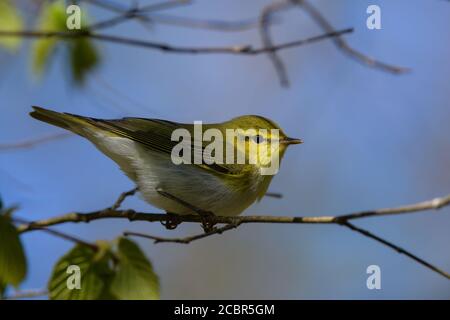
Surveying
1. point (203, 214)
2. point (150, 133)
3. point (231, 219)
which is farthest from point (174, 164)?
point (231, 219)

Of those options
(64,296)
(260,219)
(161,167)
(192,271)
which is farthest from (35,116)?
(192,271)

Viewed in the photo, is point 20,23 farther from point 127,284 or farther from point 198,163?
point 127,284

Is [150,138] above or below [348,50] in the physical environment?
below

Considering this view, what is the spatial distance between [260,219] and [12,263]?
3.41 ft

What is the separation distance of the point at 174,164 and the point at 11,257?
1.10m

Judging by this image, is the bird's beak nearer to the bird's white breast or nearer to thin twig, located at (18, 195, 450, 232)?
the bird's white breast

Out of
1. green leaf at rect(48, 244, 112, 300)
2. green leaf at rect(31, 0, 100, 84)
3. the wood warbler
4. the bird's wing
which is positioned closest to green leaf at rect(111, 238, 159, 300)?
green leaf at rect(48, 244, 112, 300)

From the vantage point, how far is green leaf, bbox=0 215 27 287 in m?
2.40

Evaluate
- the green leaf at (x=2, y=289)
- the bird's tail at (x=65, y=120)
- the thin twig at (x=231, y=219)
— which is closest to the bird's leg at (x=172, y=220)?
the thin twig at (x=231, y=219)

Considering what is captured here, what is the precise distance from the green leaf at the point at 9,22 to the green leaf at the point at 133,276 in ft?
3.70

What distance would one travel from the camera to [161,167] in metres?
3.25

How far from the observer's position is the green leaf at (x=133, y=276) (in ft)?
8.58

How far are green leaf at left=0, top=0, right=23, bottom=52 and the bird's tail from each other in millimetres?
330

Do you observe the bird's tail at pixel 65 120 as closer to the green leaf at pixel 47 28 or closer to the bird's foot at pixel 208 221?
the green leaf at pixel 47 28
